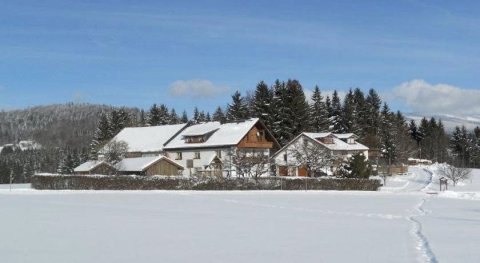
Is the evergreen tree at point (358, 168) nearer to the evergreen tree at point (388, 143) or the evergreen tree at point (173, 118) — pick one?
the evergreen tree at point (388, 143)

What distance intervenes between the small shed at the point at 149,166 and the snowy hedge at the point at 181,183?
11073 millimetres

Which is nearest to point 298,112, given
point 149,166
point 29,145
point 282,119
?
point 282,119

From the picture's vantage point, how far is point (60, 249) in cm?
1303

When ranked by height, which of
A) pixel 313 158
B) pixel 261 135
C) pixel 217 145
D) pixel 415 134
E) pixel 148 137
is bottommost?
pixel 313 158

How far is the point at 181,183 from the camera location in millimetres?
50906

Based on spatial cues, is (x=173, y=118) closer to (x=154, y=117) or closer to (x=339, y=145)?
(x=154, y=117)

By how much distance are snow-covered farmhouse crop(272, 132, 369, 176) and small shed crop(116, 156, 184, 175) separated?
44.0 feet

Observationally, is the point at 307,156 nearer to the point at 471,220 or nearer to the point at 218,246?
the point at 471,220

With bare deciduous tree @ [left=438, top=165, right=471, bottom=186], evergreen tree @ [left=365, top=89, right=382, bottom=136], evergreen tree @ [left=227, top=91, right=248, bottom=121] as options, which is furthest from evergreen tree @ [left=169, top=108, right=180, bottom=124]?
bare deciduous tree @ [left=438, top=165, right=471, bottom=186]

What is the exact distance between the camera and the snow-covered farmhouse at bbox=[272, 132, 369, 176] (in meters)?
64.5

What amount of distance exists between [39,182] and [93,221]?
109 feet

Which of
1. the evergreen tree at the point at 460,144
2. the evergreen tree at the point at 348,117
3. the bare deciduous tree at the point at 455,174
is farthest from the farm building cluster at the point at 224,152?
the evergreen tree at the point at 460,144

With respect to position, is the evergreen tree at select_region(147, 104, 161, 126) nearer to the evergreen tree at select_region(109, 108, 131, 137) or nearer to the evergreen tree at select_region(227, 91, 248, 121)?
the evergreen tree at select_region(109, 108, 131, 137)

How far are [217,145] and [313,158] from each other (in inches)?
492
